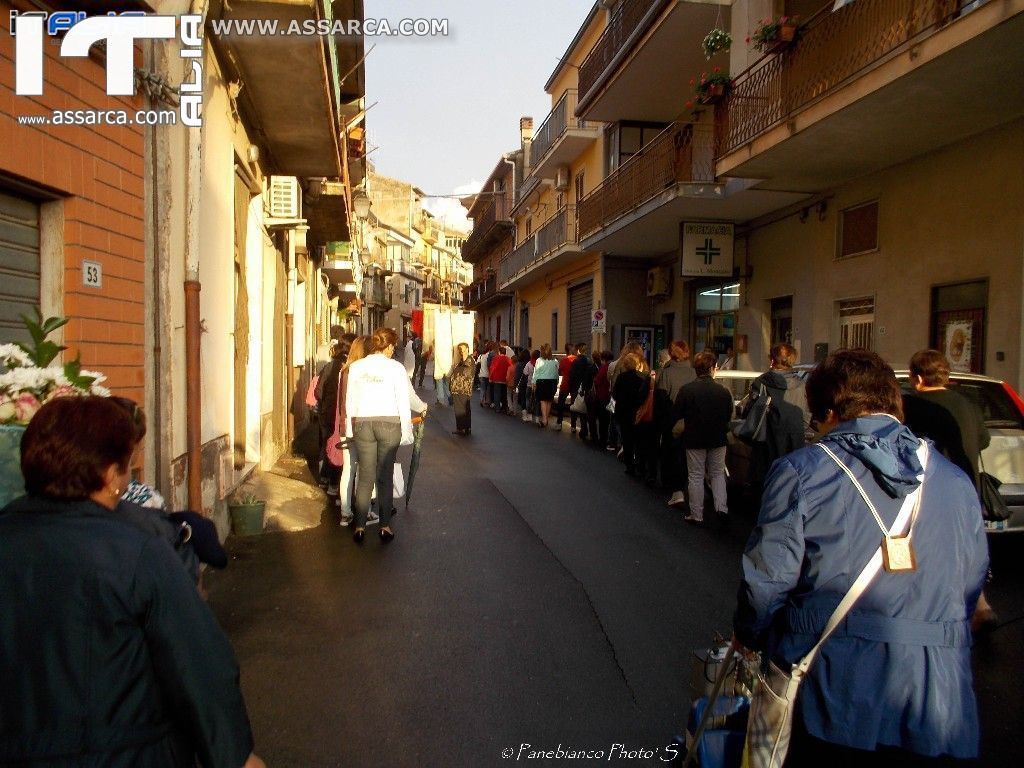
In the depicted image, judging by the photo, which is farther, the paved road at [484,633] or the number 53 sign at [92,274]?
the number 53 sign at [92,274]

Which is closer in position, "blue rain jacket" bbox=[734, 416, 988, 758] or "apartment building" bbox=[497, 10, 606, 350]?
"blue rain jacket" bbox=[734, 416, 988, 758]

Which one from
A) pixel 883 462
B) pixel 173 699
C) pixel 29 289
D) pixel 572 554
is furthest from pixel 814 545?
pixel 572 554

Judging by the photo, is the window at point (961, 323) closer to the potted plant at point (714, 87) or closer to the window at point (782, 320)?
the window at point (782, 320)

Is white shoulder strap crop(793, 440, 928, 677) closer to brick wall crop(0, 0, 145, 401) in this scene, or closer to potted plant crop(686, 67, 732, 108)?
brick wall crop(0, 0, 145, 401)

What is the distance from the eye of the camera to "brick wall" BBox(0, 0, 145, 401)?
422 centimetres

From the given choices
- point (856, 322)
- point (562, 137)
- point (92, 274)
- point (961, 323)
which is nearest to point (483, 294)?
point (562, 137)

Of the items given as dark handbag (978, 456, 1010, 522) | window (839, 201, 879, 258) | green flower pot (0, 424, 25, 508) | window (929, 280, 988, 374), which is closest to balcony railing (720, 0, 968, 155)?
window (839, 201, 879, 258)

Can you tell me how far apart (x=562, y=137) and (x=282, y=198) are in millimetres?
15898

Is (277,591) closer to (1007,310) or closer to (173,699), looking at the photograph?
(173,699)

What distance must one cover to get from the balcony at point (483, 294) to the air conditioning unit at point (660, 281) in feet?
68.4

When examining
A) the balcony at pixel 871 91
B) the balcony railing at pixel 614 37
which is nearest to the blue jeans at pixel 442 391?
the balcony railing at pixel 614 37

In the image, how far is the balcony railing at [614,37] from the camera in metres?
17.2

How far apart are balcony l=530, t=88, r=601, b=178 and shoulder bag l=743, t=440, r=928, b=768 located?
24.3 m

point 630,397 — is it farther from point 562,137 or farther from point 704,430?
point 562,137
